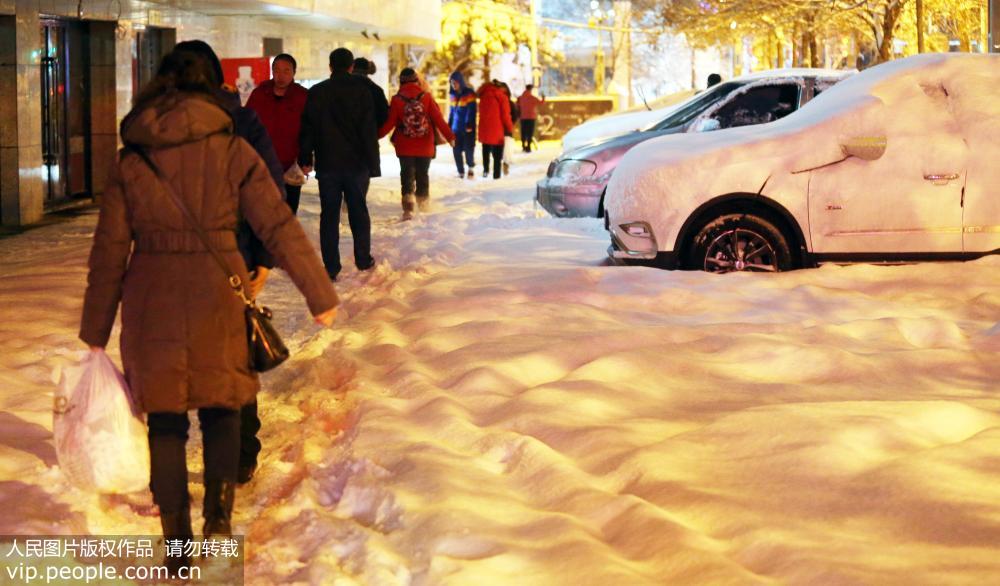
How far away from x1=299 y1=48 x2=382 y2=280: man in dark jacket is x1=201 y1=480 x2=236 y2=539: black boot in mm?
6515

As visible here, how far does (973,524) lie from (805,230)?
5.42 m

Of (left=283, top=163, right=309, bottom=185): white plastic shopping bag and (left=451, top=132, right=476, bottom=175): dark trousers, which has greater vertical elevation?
(left=451, top=132, right=476, bottom=175): dark trousers

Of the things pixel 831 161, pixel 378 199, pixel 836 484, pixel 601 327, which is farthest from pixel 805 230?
pixel 378 199

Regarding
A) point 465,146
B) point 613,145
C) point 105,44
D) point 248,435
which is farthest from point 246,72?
point 248,435

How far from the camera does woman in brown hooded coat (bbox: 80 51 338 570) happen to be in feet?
15.2

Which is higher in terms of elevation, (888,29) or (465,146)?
(888,29)

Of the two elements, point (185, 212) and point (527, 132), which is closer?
point (185, 212)

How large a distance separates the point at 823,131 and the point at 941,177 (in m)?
0.83

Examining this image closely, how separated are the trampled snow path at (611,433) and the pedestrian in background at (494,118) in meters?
13.7

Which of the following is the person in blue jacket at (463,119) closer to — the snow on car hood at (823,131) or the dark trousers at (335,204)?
the dark trousers at (335,204)

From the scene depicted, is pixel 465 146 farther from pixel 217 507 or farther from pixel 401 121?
pixel 217 507

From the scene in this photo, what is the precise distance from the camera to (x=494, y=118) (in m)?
24.1

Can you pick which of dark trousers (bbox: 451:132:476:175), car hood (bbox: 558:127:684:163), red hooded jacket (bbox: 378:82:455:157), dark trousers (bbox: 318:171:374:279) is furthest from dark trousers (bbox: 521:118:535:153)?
dark trousers (bbox: 318:171:374:279)

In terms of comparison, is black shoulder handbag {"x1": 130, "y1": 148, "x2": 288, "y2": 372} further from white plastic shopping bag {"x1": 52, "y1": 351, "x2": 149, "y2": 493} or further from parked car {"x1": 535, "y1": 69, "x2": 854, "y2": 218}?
parked car {"x1": 535, "y1": 69, "x2": 854, "y2": 218}
